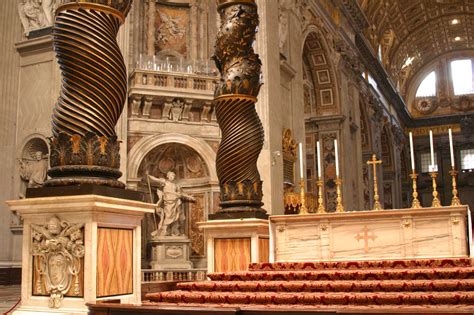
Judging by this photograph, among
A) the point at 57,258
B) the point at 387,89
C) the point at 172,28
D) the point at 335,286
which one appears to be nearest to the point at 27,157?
the point at 172,28

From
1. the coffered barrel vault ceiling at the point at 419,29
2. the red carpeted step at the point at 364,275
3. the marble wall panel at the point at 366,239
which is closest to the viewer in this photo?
the red carpeted step at the point at 364,275

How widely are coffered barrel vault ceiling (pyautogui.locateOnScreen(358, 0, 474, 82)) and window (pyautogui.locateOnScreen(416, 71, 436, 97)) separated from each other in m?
0.92

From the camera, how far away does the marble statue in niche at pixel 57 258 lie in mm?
3990

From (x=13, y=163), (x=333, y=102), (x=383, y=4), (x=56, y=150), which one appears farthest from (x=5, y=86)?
(x=383, y=4)

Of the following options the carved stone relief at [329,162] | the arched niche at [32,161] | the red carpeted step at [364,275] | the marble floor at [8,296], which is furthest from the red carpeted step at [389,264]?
the carved stone relief at [329,162]

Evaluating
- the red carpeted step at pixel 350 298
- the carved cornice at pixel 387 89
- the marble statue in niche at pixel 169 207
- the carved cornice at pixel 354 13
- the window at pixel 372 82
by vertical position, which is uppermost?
the carved cornice at pixel 354 13

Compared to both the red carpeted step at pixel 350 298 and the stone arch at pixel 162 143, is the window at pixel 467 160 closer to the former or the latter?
the stone arch at pixel 162 143

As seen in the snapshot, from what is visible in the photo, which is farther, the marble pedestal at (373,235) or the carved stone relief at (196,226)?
the carved stone relief at (196,226)

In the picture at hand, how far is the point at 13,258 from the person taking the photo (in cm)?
1233

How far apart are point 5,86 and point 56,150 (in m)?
9.55

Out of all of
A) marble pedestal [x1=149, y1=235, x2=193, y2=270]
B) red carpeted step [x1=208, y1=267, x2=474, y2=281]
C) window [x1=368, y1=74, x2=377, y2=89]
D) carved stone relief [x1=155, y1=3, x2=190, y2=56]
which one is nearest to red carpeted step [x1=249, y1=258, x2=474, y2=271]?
red carpeted step [x1=208, y1=267, x2=474, y2=281]

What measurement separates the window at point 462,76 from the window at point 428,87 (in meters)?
1.28

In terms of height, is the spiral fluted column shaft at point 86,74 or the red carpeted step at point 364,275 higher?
the spiral fluted column shaft at point 86,74

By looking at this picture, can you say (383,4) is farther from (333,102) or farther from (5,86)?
(5,86)
